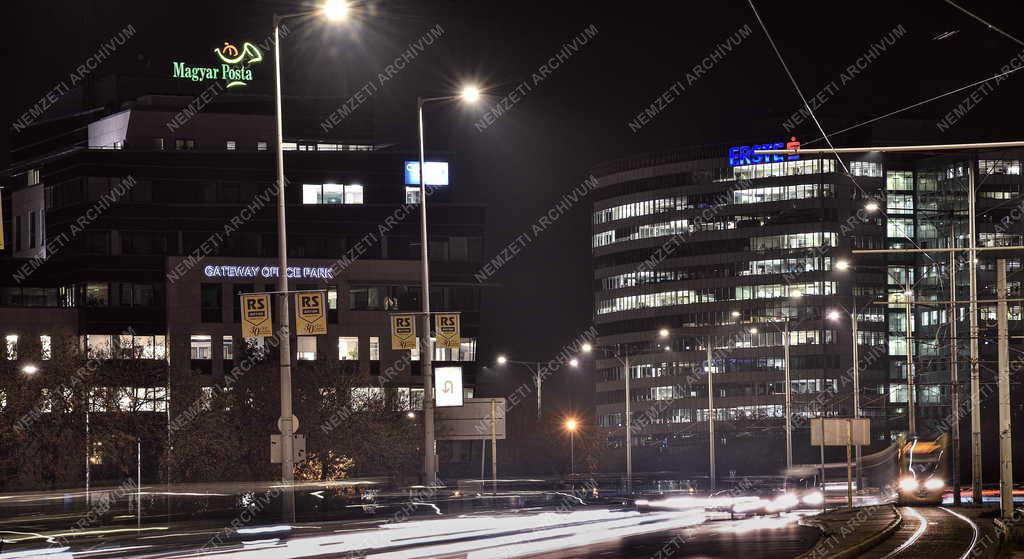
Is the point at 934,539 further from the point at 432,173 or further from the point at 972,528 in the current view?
the point at 432,173

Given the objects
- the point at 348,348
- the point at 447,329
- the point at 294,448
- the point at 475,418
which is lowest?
the point at 475,418

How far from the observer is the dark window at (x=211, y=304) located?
121 m

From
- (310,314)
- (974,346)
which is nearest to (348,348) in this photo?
(974,346)

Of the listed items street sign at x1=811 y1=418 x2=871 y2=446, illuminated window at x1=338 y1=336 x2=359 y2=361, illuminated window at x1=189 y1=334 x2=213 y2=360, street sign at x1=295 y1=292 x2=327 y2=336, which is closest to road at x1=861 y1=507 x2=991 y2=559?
street sign at x1=811 y1=418 x2=871 y2=446

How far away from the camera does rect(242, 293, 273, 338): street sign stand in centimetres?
4272

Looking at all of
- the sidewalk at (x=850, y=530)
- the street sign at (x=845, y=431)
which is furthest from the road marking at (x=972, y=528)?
the street sign at (x=845, y=431)

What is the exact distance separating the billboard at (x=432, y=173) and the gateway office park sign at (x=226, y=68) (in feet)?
61.0

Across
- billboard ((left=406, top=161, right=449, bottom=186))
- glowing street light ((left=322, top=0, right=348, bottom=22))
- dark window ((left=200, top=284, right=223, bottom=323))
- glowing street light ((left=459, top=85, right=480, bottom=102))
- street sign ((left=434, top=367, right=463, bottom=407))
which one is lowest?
street sign ((left=434, top=367, right=463, bottom=407))

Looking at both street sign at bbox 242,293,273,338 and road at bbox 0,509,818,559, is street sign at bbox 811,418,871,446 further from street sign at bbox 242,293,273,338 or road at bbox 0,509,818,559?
street sign at bbox 242,293,273,338

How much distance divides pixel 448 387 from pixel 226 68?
91.0 metres

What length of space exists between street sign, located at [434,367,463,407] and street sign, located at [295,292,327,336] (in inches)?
325

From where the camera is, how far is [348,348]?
410 feet

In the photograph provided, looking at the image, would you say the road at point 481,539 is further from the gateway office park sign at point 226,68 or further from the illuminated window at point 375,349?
the gateway office park sign at point 226,68

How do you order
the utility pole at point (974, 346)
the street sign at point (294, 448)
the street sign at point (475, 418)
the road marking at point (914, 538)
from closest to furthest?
the road marking at point (914, 538)
the street sign at point (294, 448)
the utility pole at point (974, 346)
the street sign at point (475, 418)
